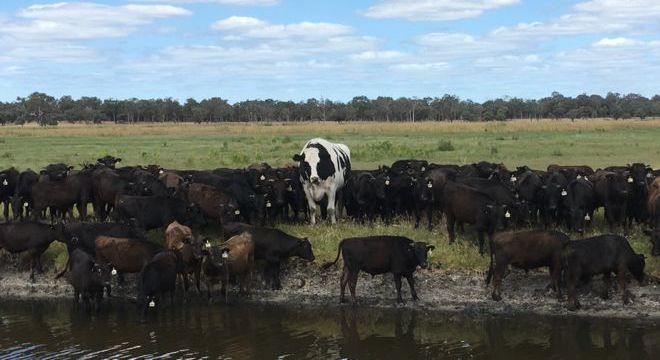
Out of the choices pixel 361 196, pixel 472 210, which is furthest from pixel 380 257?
pixel 361 196

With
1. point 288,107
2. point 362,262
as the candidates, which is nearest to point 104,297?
point 362,262

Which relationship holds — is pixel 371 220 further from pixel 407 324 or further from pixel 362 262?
pixel 407 324

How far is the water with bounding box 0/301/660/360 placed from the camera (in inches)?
375

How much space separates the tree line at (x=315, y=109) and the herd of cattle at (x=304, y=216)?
10729 centimetres

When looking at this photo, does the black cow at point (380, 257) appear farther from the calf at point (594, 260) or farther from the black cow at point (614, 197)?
the black cow at point (614, 197)

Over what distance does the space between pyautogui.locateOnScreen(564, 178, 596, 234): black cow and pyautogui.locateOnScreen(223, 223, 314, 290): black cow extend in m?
5.22

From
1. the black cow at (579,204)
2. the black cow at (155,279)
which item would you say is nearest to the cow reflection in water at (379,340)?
the black cow at (155,279)

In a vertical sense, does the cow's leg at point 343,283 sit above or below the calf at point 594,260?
below

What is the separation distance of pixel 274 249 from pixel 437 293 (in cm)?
289

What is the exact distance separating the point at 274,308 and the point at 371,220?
4919 millimetres

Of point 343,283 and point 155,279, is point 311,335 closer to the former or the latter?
point 343,283

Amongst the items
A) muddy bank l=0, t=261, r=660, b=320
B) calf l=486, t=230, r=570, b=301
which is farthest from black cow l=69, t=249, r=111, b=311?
calf l=486, t=230, r=570, b=301

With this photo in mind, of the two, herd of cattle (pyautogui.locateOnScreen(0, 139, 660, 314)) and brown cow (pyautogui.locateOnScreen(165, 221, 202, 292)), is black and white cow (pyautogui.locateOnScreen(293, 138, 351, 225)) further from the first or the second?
brown cow (pyautogui.locateOnScreen(165, 221, 202, 292))

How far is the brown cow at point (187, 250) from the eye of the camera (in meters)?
12.2
